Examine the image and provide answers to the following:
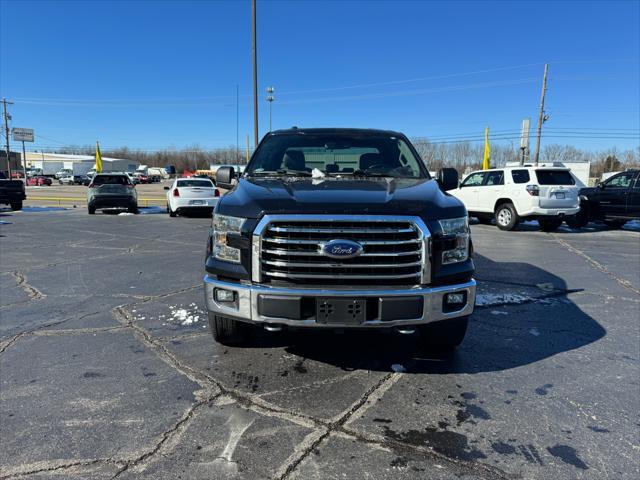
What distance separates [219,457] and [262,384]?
0.83 metres

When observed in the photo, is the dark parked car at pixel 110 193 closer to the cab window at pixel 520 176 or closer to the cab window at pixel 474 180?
the cab window at pixel 474 180

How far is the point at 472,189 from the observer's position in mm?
13992

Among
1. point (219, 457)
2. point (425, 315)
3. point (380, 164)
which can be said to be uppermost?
point (380, 164)

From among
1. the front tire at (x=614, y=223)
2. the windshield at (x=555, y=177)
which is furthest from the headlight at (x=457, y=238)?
the front tire at (x=614, y=223)

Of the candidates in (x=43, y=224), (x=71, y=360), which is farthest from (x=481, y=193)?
(x=43, y=224)

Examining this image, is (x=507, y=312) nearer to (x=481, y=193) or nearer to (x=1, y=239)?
(x=481, y=193)

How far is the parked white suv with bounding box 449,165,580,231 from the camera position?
1184 cm

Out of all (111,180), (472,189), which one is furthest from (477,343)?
(111,180)

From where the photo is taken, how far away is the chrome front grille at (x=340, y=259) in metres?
2.87

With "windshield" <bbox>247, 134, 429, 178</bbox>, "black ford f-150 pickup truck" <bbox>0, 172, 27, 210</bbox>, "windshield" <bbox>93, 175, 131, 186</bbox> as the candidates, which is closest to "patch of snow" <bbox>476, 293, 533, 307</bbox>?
"windshield" <bbox>247, 134, 429, 178</bbox>

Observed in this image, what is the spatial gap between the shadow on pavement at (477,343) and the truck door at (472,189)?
927cm

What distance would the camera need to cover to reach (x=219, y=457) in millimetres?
2344

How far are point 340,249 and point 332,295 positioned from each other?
0.30 metres

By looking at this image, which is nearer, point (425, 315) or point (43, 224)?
point (425, 315)
